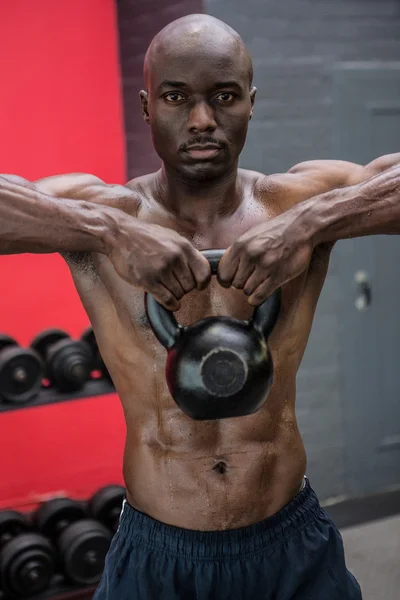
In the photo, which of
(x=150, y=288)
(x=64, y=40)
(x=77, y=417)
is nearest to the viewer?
(x=150, y=288)

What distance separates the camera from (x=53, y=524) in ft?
11.0

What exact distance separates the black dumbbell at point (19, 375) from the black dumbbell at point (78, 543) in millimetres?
558

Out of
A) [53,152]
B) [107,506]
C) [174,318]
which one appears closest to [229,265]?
[174,318]

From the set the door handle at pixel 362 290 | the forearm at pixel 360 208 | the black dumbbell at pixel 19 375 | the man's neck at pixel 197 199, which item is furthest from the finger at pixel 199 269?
the door handle at pixel 362 290

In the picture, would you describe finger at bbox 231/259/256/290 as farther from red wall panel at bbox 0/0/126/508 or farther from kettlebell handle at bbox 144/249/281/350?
red wall panel at bbox 0/0/126/508

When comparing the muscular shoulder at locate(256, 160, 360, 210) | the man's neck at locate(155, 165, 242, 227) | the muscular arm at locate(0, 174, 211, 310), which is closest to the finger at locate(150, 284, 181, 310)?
the muscular arm at locate(0, 174, 211, 310)

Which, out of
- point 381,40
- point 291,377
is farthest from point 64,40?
point 291,377

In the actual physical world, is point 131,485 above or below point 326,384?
above

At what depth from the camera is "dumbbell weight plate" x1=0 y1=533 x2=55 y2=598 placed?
304 centimetres

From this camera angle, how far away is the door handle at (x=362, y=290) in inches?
164

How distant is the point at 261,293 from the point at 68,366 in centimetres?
175

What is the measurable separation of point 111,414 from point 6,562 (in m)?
1.06

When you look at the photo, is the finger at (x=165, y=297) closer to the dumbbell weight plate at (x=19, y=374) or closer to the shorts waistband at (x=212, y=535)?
the shorts waistband at (x=212, y=535)

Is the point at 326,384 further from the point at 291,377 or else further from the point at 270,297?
the point at 270,297
